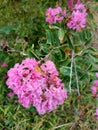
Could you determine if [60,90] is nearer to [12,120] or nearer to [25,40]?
[12,120]

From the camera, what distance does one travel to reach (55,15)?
2.52m

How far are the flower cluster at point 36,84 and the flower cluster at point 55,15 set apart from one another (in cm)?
56

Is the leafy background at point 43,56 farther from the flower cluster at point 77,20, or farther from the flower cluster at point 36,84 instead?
the flower cluster at point 36,84

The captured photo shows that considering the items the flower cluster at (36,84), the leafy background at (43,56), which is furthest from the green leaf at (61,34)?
the flower cluster at (36,84)

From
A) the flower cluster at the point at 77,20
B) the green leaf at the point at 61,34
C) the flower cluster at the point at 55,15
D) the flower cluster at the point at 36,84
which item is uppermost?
the flower cluster at the point at 55,15

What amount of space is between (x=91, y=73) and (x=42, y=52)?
34 centimetres

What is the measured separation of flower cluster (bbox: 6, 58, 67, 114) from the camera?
1.97m

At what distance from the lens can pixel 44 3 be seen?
115 inches

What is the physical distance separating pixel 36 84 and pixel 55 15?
684 millimetres

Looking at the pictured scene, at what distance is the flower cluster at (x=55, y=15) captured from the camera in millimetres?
2498

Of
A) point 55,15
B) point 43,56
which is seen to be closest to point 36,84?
point 43,56

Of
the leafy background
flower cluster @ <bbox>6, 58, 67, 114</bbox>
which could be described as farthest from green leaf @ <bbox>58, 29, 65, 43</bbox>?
flower cluster @ <bbox>6, 58, 67, 114</bbox>

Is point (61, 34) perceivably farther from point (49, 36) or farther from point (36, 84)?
point (36, 84)

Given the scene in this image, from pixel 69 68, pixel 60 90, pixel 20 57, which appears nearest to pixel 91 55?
pixel 69 68
